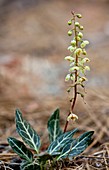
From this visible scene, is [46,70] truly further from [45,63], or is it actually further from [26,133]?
[26,133]

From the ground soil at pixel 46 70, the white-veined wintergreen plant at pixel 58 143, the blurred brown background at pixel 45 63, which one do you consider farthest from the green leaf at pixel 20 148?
the blurred brown background at pixel 45 63

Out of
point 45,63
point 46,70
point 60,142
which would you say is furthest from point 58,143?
point 45,63

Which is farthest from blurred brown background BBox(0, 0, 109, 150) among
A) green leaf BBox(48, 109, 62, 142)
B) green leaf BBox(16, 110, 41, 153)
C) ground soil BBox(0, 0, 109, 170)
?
green leaf BBox(16, 110, 41, 153)

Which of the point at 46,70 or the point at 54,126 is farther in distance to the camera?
the point at 46,70

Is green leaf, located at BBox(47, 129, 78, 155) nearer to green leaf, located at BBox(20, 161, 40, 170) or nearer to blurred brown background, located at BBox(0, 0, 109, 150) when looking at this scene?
green leaf, located at BBox(20, 161, 40, 170)

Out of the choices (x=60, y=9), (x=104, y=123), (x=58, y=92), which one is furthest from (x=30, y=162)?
(x=60, y=9)

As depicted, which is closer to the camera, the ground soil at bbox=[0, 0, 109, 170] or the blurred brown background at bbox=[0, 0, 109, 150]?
the ground soil at bbox=[0, 0, 109, 170]

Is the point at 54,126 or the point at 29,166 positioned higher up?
the point at 54,126

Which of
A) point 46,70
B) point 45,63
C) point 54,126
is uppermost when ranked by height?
point 45,63
